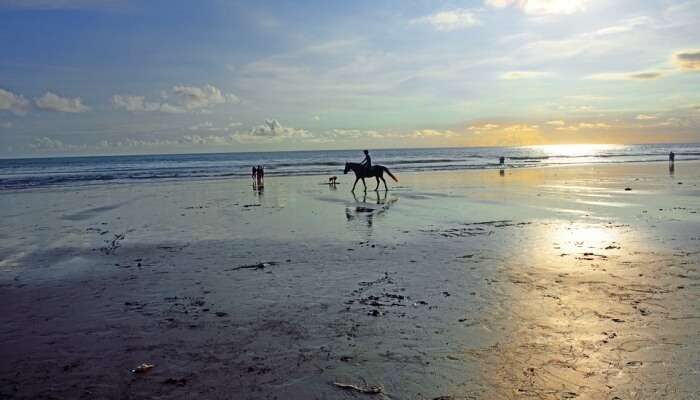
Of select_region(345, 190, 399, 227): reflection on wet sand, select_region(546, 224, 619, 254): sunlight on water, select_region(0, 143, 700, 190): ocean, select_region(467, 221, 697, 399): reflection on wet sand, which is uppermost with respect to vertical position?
select_region(0, 143, 700, 190): ocean

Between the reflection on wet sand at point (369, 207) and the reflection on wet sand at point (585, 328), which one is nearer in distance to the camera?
the reflection on wet sand at point (585, 328)

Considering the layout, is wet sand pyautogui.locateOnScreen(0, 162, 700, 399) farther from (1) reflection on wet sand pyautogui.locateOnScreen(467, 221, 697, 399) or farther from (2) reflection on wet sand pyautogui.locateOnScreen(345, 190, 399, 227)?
(2) reflection on wet sand pyautogui.locateOnScreen(345, 190, 399, 227)

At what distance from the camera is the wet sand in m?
5.18

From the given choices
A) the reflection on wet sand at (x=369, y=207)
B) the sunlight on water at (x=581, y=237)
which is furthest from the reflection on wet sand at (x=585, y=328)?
the reflection on wet sand at (x=369, y=207)

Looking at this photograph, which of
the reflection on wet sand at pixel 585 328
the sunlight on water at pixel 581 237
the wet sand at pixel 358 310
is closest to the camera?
the reflection on wet sand at pixel 585 328

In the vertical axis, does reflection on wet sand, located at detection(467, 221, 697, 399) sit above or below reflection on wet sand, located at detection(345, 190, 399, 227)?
below

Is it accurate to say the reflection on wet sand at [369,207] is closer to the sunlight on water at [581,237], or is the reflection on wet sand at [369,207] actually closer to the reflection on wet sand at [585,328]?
the sunlight on water at [581,237]

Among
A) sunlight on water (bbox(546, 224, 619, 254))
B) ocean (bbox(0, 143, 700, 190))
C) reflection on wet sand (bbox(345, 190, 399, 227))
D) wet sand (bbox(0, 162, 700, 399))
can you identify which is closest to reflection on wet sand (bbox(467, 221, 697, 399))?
wet sand (bbox(0, 162, 700, 399))

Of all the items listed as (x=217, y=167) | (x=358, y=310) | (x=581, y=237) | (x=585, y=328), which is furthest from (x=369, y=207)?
(x=217, y=167)

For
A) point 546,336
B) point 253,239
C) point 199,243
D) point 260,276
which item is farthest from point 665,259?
point 199,243

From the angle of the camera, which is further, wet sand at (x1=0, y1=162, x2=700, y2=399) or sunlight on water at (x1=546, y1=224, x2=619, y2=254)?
sunlight on water at (x1=546, y1=224, x2=619, y2=254)

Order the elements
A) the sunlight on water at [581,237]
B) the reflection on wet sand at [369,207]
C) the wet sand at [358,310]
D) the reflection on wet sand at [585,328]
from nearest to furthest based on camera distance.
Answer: the reflection on wet sand at [585,328], the wet sand at [358,310], the sunlight on water at [581,237], the reflection on wet sand at [369,207]

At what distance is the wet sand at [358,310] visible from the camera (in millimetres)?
5184

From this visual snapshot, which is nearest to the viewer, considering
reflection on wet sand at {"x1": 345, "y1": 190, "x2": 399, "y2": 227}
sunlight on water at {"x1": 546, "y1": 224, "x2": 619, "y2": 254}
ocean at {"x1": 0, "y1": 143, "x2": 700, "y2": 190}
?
sunlight on water at {"x1": 546, "y1": 224, "x2": 619, "y2": 254}
